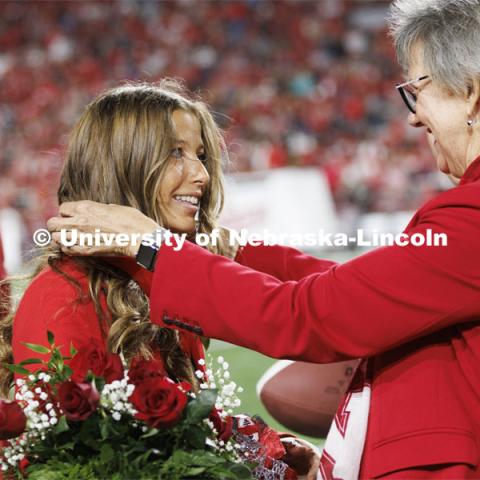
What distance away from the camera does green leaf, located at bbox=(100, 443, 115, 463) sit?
1720 mm

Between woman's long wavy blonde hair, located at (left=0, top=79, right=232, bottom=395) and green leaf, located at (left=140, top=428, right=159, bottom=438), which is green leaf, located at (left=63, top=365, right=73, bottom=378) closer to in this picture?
green leaf, located at (left=140, top=428, right=159, bottom=438)

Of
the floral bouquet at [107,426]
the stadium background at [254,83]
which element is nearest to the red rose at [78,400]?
→ the floral bouquet at [107,426]

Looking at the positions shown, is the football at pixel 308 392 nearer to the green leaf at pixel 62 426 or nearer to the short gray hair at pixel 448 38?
the short gray hair at pixel 448 38

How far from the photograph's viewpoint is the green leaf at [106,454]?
1.72 metres

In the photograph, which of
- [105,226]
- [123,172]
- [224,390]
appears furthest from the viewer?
[123,172]

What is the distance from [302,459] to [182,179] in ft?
2.64

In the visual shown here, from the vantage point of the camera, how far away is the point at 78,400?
1713 mm

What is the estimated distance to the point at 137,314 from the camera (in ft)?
7.46

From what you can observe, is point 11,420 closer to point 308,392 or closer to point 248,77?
point 308,392

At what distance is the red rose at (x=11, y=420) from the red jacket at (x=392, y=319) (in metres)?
0.38

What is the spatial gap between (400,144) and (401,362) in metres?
14.7

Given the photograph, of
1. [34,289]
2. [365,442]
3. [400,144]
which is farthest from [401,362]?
[400,144]

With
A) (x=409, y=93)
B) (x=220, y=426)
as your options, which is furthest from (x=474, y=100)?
(x=220, y=426)

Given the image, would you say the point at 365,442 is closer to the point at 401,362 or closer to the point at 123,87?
the point at 401,362
